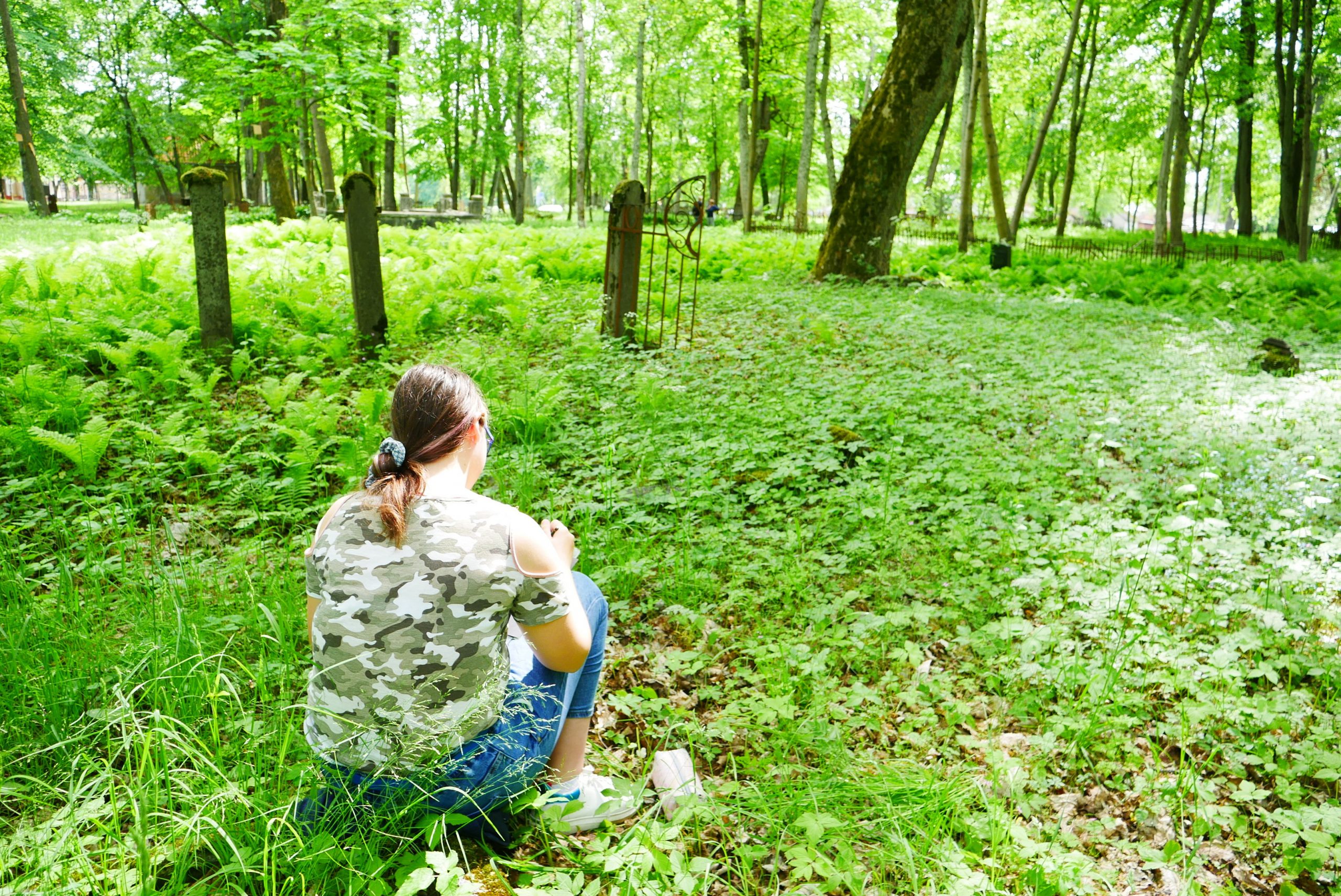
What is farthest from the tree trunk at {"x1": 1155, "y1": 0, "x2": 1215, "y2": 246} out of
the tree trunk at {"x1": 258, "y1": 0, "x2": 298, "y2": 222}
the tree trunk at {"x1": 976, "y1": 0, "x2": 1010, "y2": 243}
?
the tree trunk at {"x1": 258, "y1": 0, "x2": 298, "y2": 222}

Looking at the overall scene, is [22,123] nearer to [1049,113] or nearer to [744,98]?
[744,98]

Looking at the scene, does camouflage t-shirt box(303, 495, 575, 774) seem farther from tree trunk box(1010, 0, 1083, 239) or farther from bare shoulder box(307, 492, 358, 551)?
tree trunk box(1010, 0, 1083, 239)

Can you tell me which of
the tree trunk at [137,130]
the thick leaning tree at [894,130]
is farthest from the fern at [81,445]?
the tree trunk at [137,130]

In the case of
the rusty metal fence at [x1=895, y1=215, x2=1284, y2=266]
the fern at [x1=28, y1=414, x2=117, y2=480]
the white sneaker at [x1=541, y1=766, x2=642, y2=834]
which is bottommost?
the white sneaker at [x1=541, y1=766, x2=642, y2=834]

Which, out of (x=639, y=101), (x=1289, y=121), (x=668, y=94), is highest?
(x=668, y=94)

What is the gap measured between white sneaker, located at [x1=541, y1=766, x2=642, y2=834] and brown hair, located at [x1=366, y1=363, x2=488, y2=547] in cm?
103

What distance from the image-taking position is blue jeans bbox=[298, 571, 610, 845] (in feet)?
7.00

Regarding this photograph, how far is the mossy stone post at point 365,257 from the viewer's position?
23.2ft

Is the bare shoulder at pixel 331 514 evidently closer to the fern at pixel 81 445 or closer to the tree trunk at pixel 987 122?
the fern at pixel 81 445

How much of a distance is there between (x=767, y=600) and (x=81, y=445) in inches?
162

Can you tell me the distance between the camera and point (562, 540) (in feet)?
7.50

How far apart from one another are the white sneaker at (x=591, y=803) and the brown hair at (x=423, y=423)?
1032 millimetres

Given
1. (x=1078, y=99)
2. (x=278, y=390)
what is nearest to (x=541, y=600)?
(x=278, y=390)

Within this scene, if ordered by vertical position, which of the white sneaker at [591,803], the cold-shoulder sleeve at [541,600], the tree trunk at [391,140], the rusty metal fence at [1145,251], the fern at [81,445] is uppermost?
the tree trunk at [391,140]
